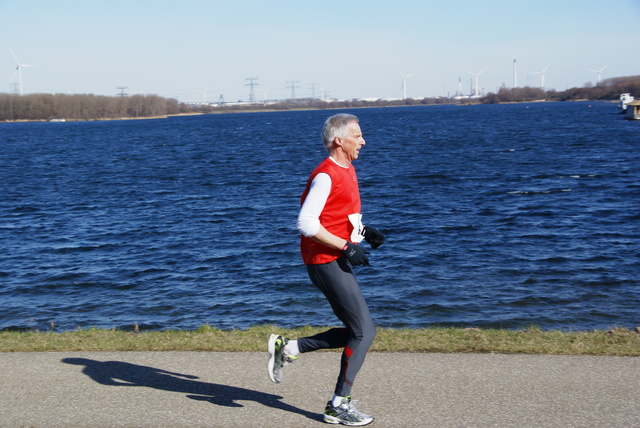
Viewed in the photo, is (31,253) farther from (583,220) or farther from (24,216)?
(583,220)

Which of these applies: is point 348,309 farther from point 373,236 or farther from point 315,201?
point 315,201

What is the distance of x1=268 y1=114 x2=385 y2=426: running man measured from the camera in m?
4.61

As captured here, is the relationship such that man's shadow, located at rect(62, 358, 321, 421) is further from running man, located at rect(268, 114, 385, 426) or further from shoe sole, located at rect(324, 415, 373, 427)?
running man, located at rect(268, 114, 385, 426)

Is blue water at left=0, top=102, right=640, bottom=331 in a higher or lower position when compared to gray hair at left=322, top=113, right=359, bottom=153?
lower

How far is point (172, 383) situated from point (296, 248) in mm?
14014

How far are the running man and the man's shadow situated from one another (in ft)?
1.31

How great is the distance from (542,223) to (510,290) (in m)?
9.03

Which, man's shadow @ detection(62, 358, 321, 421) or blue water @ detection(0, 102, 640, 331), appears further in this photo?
blue water @ detection(0, 102, 640, 331)

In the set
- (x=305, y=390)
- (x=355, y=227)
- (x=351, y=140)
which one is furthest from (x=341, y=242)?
(x=305, y=390)

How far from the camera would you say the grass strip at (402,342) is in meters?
6.32

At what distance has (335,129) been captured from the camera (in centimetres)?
475

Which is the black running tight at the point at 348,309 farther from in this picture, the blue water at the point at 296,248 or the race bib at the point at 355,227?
the blue water at the point at 296,248

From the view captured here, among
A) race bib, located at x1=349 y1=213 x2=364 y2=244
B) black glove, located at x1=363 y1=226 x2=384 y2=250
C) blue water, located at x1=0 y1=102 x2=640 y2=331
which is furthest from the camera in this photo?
blue water, located at x1=0 y1=102 x2=640 y2=331

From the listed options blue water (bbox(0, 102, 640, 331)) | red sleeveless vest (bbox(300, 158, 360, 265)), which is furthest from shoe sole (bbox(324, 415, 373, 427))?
blue water (bbox(0, 102, 640, 331))
